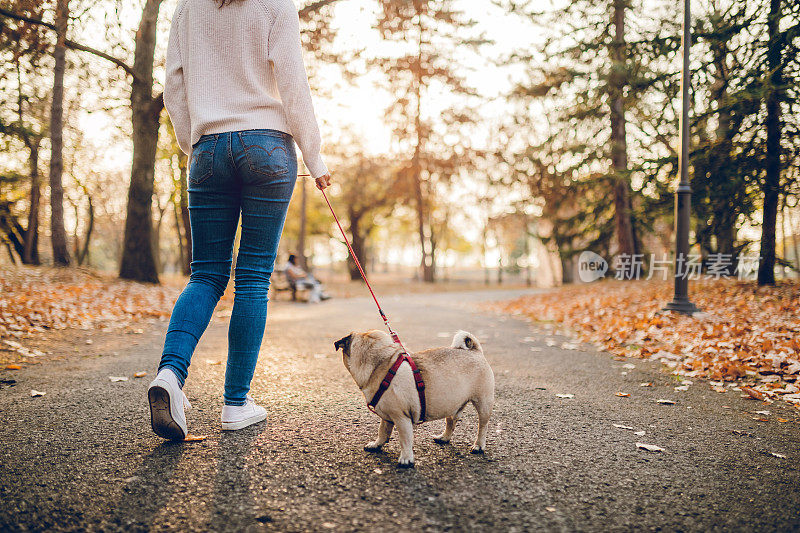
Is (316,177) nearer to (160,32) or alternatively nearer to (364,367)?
(364,367)

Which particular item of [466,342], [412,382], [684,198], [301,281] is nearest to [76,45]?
[301,281]

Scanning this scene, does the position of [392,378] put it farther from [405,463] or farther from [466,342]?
[466,342]

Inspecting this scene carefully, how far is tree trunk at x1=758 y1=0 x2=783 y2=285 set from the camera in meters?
8.17

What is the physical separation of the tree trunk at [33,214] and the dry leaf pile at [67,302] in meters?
8.09

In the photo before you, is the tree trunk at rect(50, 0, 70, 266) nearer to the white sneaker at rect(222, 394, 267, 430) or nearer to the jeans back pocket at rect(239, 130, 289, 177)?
the white sneaker at rect(222, 394, 267, 430)

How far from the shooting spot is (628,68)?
9.70 m

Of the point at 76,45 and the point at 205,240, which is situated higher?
the point at 76,45

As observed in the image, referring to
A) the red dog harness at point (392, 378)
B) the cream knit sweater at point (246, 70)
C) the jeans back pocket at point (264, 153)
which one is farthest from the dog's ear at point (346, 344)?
the cream knit sweater at point (246, 70)

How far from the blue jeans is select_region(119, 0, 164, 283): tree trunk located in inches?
420

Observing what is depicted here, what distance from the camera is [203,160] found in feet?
8.07

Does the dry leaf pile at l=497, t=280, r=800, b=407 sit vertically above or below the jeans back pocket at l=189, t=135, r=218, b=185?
below

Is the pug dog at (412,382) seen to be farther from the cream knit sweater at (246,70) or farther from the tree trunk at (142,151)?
the tree trunk at (142,151)

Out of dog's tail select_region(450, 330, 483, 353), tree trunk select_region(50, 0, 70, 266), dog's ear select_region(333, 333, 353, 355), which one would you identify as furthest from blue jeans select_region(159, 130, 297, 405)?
tree trunk select_region(50, 0, 70, 266)

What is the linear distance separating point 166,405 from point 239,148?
128 cm
